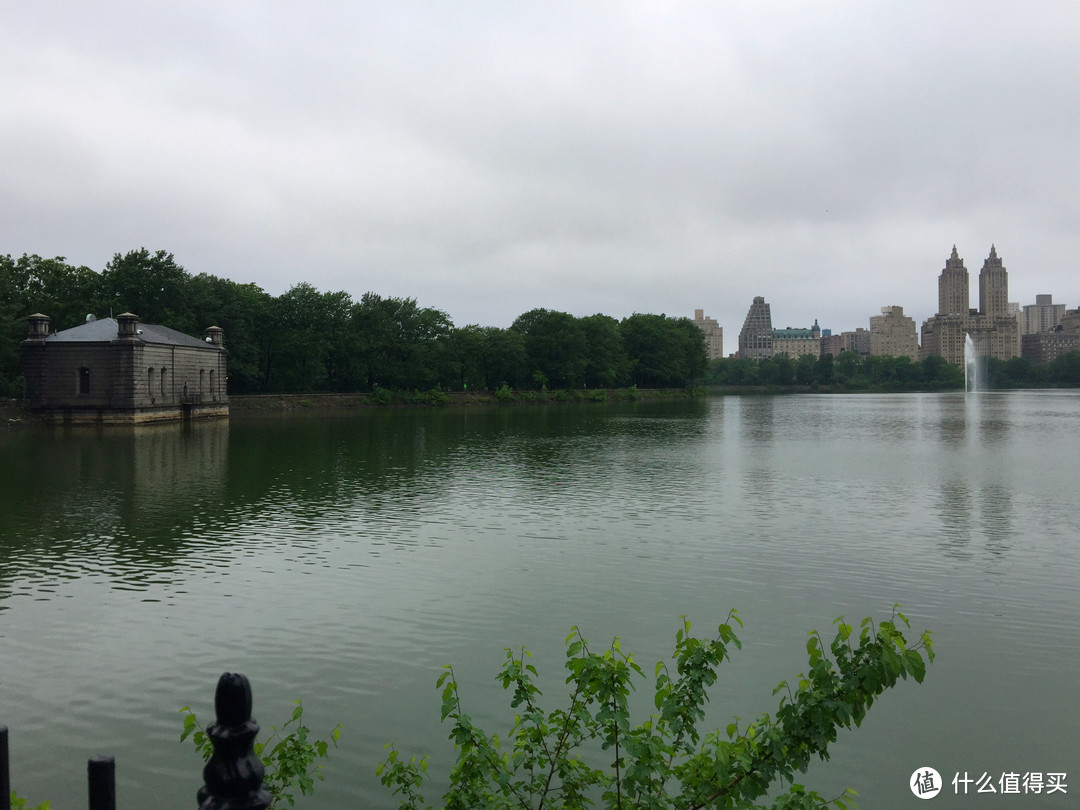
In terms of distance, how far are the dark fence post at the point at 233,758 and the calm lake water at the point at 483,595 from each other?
16.1ft

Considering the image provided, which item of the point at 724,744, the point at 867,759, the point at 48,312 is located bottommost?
the point at 867,759

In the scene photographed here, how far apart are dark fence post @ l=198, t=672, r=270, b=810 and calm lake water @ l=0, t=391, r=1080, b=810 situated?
492cm

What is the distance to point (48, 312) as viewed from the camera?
77812mm

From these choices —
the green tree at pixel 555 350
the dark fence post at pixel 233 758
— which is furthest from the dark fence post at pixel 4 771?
the green tree at pixel 555 350

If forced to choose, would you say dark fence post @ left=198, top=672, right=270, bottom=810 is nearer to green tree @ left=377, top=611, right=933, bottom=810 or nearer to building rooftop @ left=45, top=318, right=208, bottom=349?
green tree @ left=377, top=611, right=933, bottom=810

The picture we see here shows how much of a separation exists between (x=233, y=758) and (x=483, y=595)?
37.2ft

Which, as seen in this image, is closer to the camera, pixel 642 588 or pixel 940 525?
pixel 642 588

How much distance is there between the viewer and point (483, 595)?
14500 mm

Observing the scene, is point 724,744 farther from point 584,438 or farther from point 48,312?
point 48,312

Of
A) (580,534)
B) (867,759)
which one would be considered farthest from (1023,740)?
(580,534)

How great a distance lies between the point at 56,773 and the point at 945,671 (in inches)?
404
